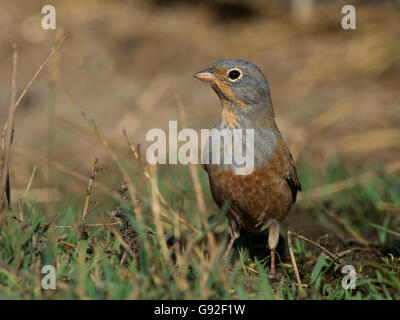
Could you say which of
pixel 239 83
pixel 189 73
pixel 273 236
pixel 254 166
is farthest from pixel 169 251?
pixel 189 73

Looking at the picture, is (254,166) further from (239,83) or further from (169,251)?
(169,251)

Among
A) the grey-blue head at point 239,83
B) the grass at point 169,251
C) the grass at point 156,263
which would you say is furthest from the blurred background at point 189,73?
the grey-blue head at point 239,83

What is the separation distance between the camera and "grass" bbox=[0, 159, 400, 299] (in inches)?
113

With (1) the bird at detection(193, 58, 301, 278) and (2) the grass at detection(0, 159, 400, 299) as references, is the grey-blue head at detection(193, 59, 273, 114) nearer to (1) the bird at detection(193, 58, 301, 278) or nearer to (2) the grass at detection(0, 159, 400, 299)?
(1) the bird at detection(193, 58, 301, 278)

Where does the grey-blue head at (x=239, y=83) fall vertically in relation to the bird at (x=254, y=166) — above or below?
above

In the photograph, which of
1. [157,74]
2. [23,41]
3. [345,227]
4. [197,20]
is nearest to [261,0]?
[197,20]

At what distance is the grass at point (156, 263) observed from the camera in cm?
287

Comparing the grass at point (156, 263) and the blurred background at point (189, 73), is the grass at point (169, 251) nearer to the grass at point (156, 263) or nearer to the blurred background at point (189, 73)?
the grass at point (156, 263)

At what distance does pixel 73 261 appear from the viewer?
10.8 feet

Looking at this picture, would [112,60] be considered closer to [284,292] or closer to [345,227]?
[345,227]

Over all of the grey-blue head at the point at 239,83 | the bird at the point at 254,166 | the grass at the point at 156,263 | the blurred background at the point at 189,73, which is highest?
the blurred background at the point at 189,73

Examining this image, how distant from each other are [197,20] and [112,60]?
2115 millimetres

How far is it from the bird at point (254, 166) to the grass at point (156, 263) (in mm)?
236

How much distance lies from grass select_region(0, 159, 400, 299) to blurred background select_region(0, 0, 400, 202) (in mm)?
1943
